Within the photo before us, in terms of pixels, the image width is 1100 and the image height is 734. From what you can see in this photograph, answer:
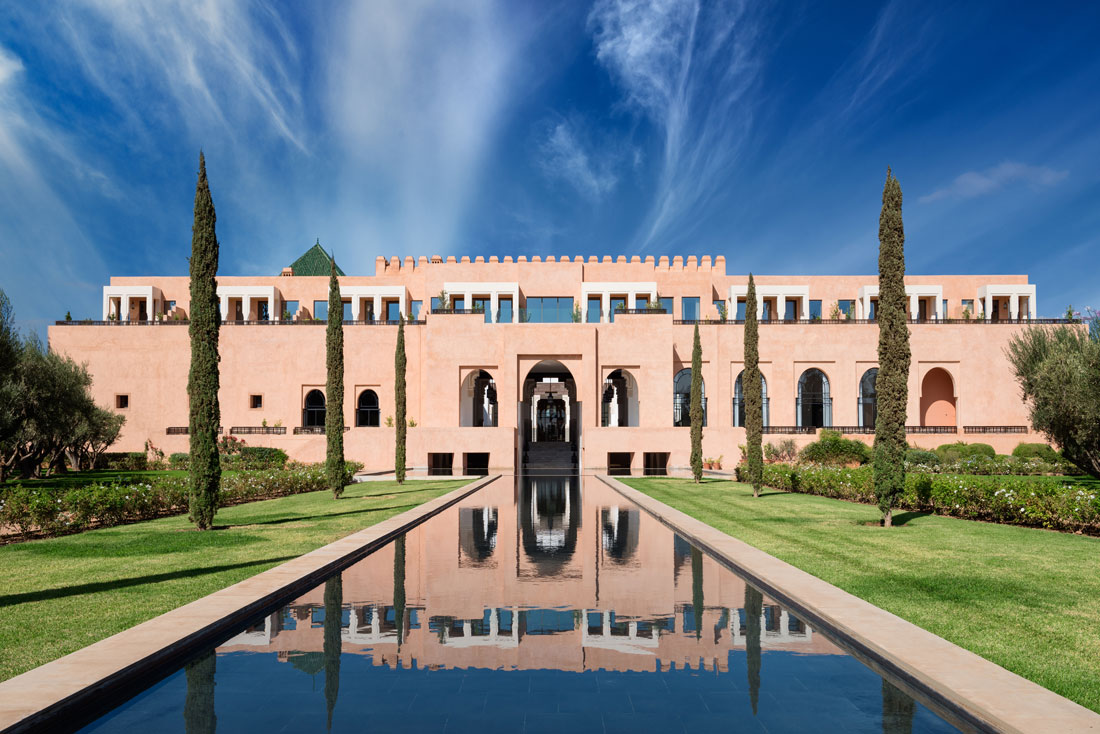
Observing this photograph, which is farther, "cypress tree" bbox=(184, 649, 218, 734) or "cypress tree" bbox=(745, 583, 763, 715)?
"cypress tree" bbox=(745, 583, 763, 715)

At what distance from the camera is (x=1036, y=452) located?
101 ft

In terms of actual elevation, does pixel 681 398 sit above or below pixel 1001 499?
above


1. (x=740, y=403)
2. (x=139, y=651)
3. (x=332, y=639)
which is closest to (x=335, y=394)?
(x=332, y=639)

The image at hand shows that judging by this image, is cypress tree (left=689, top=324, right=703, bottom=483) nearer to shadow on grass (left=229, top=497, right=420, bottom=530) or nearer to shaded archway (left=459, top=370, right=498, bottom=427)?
shadow on grass (left=229, top=497, right=420, bottom=530)

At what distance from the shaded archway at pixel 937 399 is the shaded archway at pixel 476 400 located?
22.8 meters

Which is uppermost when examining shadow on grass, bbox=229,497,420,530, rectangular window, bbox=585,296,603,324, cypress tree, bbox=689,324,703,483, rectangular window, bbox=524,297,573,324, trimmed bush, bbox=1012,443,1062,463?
rectangular window, bbox=585,296,603,324

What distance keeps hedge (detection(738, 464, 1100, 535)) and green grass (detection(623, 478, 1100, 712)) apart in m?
0.45

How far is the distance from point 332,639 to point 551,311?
2875 centimetres

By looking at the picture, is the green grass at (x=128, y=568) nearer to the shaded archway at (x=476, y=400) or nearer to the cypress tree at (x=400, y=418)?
the cypress tree at (x=400, y=418)

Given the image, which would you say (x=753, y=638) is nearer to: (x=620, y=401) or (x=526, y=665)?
(x=526, y=665)

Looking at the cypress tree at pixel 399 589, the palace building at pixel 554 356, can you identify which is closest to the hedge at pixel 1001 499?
the cypress tree at pixel 399 589

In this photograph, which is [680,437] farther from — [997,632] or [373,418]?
[997,632]

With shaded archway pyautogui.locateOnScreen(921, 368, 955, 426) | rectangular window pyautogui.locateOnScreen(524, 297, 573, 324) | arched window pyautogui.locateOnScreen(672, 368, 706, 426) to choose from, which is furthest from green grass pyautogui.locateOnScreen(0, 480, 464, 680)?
shaded archway pyautogui.locateOnScreen(921, 368, 955, 426)

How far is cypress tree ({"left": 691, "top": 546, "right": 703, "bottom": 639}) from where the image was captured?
20.7 ft
